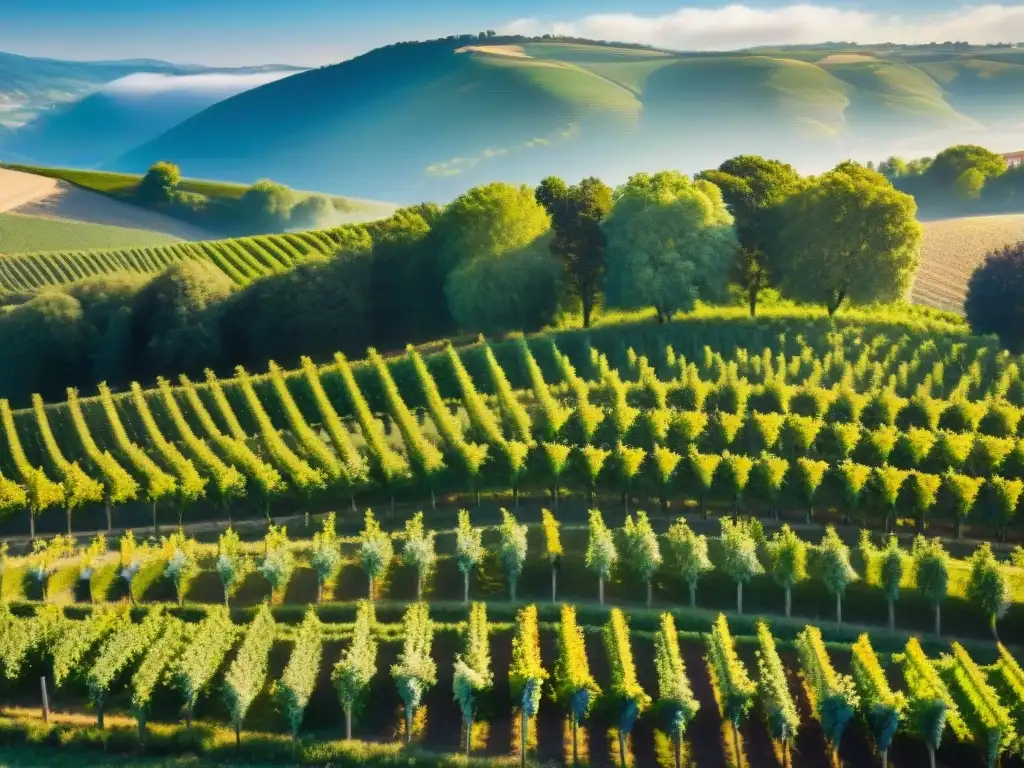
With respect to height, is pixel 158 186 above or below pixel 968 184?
above

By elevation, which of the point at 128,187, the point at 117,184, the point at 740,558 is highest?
the point at 117,184

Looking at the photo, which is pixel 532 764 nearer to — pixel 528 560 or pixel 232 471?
pixel 528 560

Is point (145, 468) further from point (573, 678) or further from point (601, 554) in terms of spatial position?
point (573, 678)

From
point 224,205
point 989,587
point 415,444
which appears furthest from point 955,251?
point 224,205

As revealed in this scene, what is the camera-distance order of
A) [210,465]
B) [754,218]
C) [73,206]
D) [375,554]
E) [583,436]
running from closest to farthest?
[375,554], [210,465], [583,436], [754,218], [73,206]

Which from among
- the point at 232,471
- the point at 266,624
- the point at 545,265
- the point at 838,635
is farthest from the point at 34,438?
the point at 838,635

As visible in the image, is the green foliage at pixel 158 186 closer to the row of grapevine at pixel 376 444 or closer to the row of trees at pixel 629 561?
the row of grapevine at pixel 376 444

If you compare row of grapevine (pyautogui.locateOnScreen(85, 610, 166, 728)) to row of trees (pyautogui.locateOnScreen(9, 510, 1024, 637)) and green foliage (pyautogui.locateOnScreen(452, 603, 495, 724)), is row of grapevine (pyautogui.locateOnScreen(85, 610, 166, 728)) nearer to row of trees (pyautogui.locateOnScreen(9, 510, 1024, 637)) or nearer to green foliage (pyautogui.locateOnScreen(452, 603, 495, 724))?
row of trees (pyautogui.locateOnScreen(9, 510, 1024, 637))
